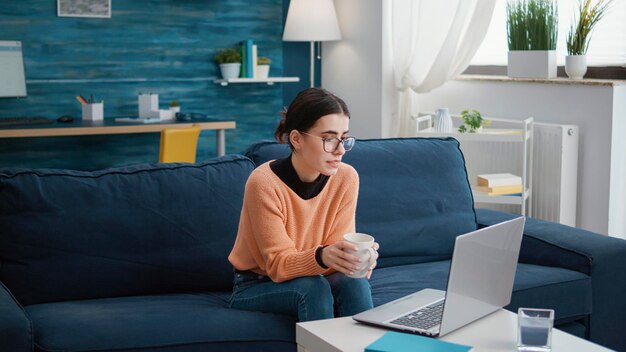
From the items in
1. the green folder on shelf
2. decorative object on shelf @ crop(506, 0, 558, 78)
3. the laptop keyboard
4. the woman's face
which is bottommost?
the laptop keyboard

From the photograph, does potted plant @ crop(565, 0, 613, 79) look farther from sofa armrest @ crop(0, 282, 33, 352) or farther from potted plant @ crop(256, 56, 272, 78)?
sofa armrest @ crop(0, 282, 33, 352)

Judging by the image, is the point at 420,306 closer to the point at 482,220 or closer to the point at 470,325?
the point at 470,325

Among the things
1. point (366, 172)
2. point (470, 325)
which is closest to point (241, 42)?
point (366, 172)

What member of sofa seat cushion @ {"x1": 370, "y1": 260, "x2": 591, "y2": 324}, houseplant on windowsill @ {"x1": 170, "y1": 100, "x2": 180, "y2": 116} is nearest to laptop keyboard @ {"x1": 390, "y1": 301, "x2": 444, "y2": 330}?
sofa seat cushion @ {"x1": 370, "y1": 260, "x2": 591, "y2": 324}

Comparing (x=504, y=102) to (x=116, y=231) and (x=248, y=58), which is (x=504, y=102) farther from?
(x=116, y=231)

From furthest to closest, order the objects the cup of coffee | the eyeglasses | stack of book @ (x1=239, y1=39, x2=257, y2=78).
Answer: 1. stack of book @ (x1=239, y1=39, x2=257, y2=78)
2. the eyeglasses
3. the cup of coffee

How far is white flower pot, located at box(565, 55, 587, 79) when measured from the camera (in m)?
4.30

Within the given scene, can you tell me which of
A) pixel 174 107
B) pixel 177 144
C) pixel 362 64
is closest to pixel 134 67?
pixel 174 107

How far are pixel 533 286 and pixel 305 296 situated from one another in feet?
2.77

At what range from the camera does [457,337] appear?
192cm

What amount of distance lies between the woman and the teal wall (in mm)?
3265

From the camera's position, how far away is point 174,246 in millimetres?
2703

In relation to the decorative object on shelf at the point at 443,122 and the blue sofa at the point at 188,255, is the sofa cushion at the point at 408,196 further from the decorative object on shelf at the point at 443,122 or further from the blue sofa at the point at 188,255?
the decorative object on shelf at the point at 443,122

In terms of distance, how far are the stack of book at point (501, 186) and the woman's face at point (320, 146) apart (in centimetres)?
197
